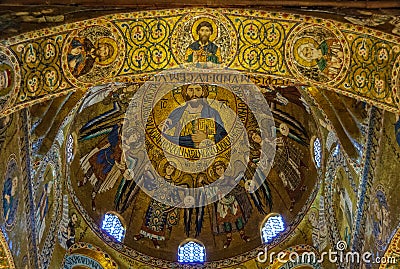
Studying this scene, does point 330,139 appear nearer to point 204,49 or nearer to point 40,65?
point 204,49

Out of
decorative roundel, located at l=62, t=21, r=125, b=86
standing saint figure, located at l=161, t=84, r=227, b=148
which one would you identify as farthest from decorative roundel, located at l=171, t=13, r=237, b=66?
standing saint figure, located at l=161, t=84, r=227, b=148

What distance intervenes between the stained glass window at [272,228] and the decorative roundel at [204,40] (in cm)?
717

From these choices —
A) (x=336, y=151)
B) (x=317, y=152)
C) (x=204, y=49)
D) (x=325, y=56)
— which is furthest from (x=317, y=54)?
(x=317, y=152)

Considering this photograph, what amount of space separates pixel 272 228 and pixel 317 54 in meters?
7.44

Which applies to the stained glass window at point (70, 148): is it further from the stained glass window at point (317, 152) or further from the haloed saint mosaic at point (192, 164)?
the stained glass window at point (317, 152)

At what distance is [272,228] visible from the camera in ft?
59.6

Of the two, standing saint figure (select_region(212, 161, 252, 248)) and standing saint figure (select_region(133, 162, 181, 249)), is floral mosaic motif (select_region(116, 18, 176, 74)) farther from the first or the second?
standing saint figure (select_region(212, 161, 252, 248))

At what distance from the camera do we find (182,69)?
12273mm

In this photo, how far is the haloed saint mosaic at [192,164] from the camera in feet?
57.3

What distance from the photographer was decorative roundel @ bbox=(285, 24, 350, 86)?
11609 millimetres

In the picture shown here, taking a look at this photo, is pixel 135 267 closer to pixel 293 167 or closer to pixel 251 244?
pixel 251 244

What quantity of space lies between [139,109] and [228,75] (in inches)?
226

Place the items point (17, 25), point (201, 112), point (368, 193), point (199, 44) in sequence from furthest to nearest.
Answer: point (201, 112), point (368, 193), point (199, 44), point (17, 25)

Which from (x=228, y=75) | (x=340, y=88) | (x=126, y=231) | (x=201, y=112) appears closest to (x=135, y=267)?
(x=126, y=231)
